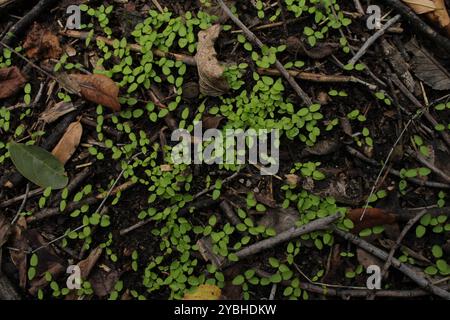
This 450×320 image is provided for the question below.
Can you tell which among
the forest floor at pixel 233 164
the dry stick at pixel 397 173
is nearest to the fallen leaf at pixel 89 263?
the forest floor at pixel 233 164

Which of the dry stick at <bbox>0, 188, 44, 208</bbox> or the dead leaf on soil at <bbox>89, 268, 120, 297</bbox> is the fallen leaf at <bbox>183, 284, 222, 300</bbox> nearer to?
the dead leaf on soil at <bbox>89, 268, 120, 297</bbox>

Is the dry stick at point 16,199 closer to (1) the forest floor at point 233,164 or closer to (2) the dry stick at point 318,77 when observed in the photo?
(1) the forest floor at point 233,164

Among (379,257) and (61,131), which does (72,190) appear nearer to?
(61,131)

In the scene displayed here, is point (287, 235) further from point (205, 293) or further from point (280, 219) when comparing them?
point (205, 293)

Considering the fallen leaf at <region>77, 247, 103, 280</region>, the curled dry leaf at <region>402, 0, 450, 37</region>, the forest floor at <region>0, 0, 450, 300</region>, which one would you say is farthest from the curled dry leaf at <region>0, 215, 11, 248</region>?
the curled dry leaf at <region>402, 0, 450, 37</region>

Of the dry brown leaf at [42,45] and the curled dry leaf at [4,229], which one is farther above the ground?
the dry brown leaf at [42,45]

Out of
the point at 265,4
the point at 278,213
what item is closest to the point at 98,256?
the point at 278,213
